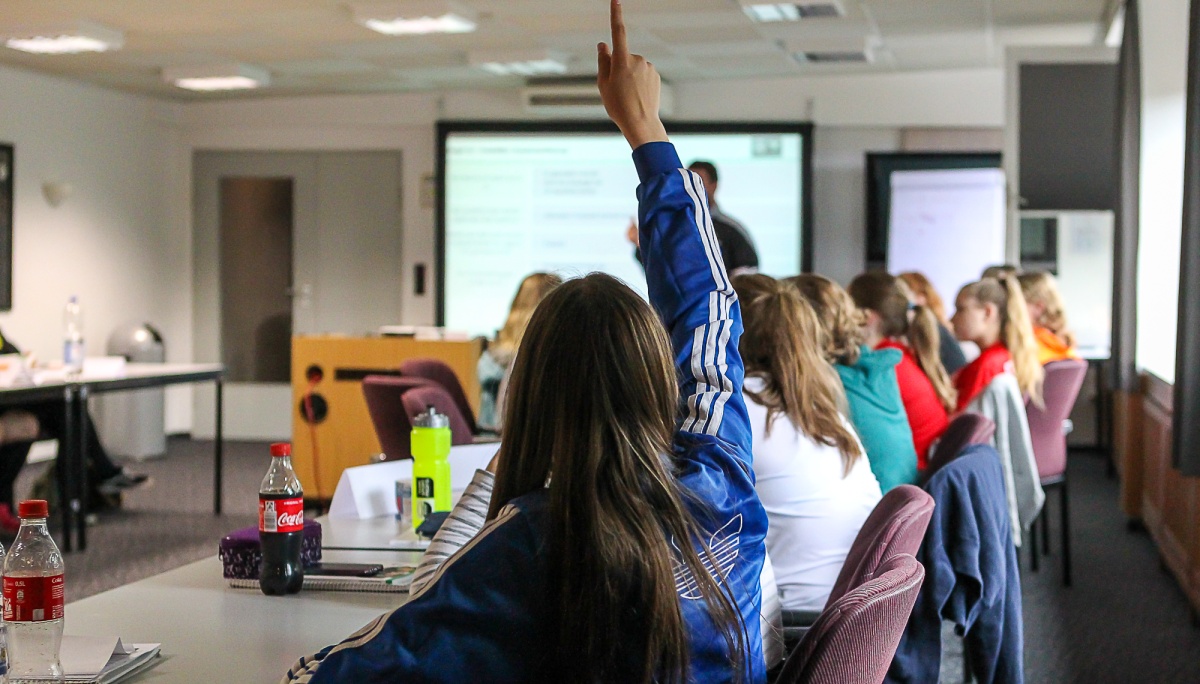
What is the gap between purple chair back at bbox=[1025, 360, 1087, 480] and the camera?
4578 mm

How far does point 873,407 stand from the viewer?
3084 millimetres

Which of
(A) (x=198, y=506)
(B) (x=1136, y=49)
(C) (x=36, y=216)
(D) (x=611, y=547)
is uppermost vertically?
(B) (x=1136, y=49)

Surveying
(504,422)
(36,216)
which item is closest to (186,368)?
(36,216)

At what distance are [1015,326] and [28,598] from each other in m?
4.00

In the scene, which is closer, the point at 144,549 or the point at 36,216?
the point at 144,549

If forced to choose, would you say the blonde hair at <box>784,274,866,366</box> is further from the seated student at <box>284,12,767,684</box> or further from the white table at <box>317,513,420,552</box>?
the seated student at <box>284,12,767,684</box>

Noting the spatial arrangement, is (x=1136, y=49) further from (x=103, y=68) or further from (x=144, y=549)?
(x=103, y=68)

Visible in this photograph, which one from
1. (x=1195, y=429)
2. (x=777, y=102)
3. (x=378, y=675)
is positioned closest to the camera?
(x=378, y=675)

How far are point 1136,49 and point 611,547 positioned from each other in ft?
18.3

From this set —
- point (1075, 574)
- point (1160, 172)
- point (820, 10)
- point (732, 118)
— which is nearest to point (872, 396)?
point (1075, 574)

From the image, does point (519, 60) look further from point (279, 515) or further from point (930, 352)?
point (279, 515)

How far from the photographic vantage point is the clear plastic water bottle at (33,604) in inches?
56.4

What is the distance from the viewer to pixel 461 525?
1.63 metres

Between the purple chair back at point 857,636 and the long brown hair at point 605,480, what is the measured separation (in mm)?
124
